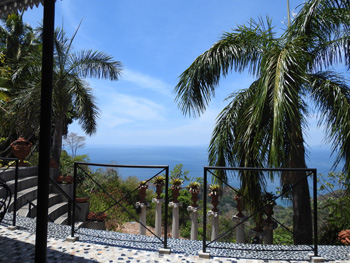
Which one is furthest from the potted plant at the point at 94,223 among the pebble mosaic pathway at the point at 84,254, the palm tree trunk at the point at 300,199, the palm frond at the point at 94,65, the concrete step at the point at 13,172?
the palm tree trunk at the point at 300,199

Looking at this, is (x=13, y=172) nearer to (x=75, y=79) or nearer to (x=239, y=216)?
(x=75, y=79)

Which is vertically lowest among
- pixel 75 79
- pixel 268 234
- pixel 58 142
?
pixel 268 234

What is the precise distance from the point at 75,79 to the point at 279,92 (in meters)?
6.59

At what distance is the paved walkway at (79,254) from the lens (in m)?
2.44

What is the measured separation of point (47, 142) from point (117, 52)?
7.18 metres

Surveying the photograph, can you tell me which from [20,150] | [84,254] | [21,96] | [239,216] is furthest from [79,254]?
[21,96]

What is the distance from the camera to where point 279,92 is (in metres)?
3.40

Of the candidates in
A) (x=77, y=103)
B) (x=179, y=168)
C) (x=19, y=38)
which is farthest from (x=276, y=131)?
(x=19, y=38)

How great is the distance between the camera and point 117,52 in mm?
8305

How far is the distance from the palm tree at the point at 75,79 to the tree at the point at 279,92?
13.3 feet

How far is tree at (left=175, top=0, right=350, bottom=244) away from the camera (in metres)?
3.73

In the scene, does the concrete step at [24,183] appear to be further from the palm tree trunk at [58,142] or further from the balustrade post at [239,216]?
the balustrade post at [239,216]

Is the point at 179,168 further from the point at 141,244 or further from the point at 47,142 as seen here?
the point at 47,142

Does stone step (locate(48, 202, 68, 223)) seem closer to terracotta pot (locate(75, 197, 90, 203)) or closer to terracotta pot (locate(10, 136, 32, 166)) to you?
terracotta pot (locate(75, 197, 90, 203))
